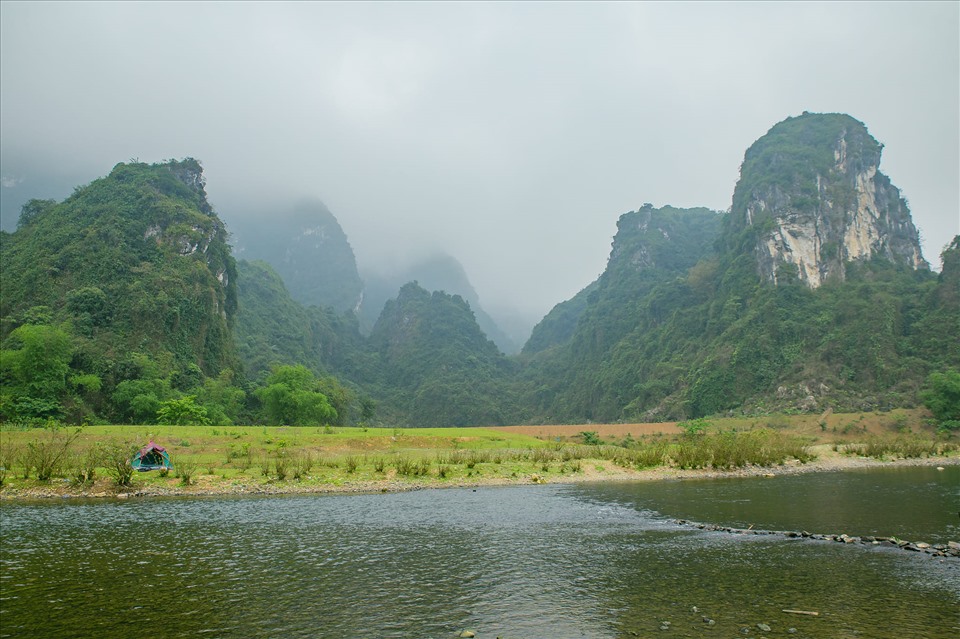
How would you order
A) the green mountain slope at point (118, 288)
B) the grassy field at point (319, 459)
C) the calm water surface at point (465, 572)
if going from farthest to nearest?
the green mountain slope at point (118, 288), the grassy field at point (319, 459), the calm water surface at point (465, 572)

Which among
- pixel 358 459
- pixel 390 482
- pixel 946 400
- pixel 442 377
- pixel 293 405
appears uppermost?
pixel 442 377

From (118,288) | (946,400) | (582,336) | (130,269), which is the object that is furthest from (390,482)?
(582,336)

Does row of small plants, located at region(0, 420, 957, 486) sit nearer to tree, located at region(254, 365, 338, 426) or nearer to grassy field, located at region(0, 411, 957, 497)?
grassy field, located at region(0, 411, 957, 497)

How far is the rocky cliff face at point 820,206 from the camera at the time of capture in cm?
11331

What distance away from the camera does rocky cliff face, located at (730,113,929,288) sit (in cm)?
11331

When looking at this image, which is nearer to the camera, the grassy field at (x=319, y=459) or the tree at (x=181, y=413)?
the grassy field at (x=319, y=459)

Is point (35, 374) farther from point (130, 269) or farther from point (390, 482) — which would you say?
point (390, 482)

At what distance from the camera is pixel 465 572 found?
12250 millimetres

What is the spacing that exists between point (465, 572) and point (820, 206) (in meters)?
132

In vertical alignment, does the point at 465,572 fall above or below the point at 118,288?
below

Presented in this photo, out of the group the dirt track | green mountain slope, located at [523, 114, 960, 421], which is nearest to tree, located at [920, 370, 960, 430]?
green mountain slope, located at [523, 114, 960, 421]

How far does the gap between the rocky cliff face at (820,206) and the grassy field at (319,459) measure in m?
69.7

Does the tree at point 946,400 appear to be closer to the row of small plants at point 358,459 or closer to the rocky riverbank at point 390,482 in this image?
the row of small plants at point 358,459

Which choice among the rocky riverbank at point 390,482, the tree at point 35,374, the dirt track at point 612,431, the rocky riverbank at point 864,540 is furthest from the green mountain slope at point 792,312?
the tree at point 35,374
